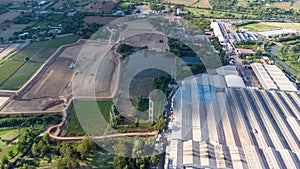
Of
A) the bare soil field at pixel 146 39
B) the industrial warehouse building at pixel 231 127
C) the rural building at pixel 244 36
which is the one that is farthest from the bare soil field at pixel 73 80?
the rural building at pixel 244 36

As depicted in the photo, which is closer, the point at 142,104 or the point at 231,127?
the point at 231,127

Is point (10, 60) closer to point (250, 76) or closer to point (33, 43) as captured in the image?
point (33, 43)

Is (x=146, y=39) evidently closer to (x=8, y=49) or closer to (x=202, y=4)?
(x=8, y=49)

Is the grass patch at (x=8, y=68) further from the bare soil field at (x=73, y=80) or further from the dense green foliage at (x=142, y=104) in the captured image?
the dense green foliage at (x=142, y=104)

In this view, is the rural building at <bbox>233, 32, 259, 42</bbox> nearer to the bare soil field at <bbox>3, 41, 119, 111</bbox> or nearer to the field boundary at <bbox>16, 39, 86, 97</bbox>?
the bare soil field at <bbox>3, 41, 119, 111</bbox>

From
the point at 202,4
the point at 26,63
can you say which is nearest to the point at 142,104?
the point at 26,63

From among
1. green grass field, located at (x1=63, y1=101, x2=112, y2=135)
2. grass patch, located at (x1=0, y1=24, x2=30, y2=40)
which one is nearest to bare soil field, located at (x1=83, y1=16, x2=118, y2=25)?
grass patch, located at (x1=0, y1=24, x2=30, y2=40)
